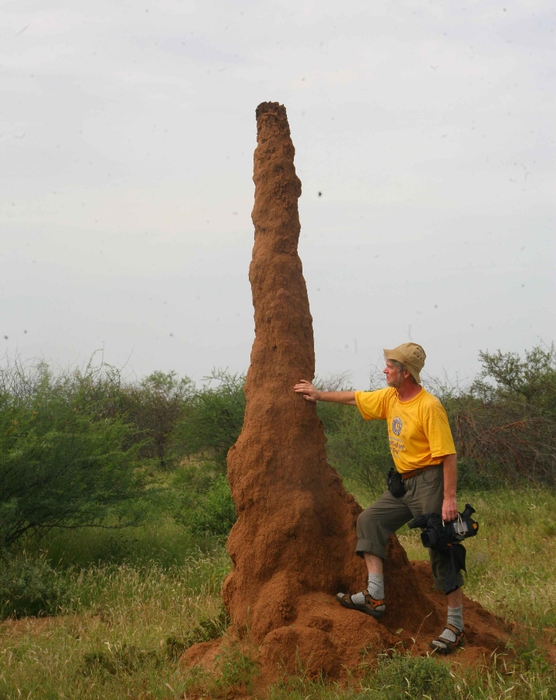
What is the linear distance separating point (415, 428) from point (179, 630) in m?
2.14

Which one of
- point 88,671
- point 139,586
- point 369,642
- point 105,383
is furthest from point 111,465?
point 105,383

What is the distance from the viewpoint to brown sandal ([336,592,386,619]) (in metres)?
4.11

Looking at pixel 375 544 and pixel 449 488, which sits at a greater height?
pixel 449 488

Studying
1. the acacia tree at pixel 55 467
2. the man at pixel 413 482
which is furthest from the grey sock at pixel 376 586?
the acacia tree at pixel 55 467

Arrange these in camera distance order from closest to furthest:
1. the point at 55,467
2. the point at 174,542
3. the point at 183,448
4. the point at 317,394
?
1. the point at 317,394
2. the point at 55,467
3. the point at 174,542
4. the point at 183,448

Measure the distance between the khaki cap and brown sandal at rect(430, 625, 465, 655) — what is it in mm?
1475

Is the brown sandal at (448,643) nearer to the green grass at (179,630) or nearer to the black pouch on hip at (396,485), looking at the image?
the green grass at (179,630)

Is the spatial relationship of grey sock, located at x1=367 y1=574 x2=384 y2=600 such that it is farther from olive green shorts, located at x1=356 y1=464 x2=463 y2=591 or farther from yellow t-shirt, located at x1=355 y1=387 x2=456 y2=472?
yellow t-shirt, located at x1=355 y1=387 x2=456 y2=472

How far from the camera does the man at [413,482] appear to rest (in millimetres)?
4090

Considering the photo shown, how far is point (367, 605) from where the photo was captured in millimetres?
4141

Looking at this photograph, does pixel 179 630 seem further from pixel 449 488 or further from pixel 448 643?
pixel 449 488

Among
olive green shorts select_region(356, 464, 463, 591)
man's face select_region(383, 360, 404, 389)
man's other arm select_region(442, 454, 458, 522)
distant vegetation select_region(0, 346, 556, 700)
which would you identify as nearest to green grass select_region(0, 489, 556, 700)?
distant vegetation select_region(0, 346, 556, 700)

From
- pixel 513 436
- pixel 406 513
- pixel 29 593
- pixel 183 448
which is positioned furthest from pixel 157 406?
pixel 406 513

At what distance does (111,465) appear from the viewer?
342 inches
